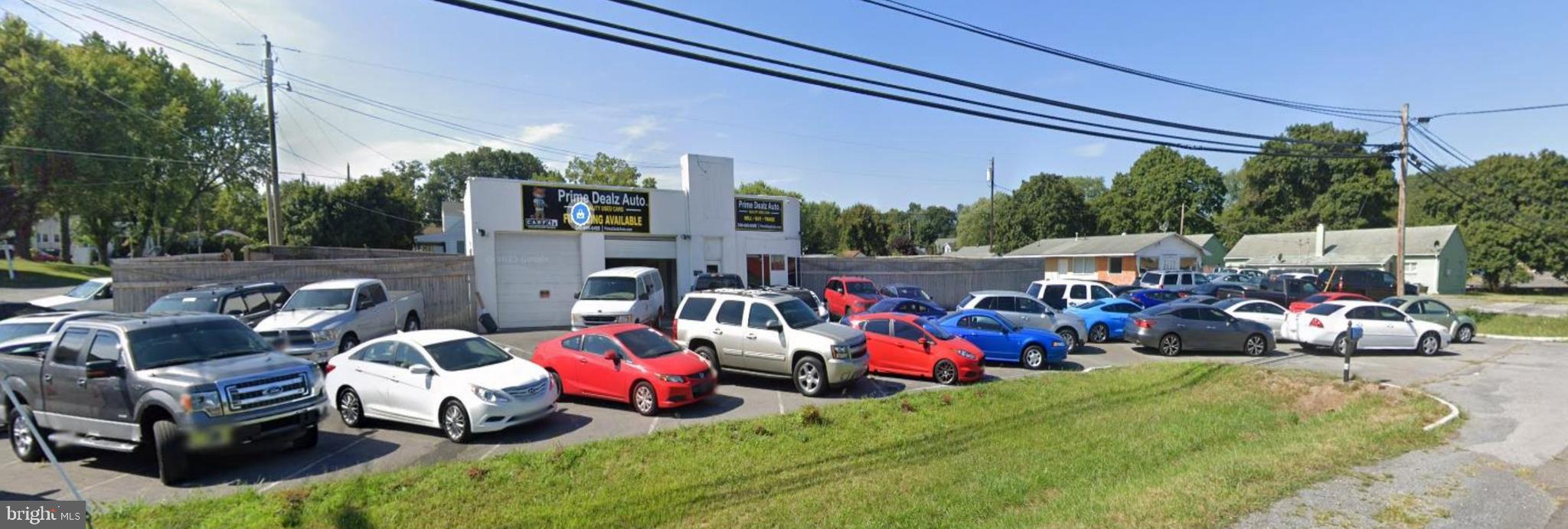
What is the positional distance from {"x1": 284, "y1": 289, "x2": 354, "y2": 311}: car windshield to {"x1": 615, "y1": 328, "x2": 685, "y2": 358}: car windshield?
7.13m

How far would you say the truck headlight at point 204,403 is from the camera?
22.8 feet

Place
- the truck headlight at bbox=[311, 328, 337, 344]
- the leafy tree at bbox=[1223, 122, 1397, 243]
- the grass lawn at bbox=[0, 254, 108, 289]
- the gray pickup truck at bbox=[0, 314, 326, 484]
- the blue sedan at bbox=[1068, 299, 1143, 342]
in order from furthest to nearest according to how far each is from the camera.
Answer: the leafy tree at bbox=[1223, 122, 1397, 243], the grass lawn at bbox=[0, 254, 108, 289], the blue sedan at bbox=[1068, 299, 1143, 342], the truck headlight at bbox=[311, 328, 337, 344], the gray pickup truck at bbox=[0, 314, 326, 484]

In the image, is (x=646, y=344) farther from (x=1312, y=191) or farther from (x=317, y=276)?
(x=1312, y=191)

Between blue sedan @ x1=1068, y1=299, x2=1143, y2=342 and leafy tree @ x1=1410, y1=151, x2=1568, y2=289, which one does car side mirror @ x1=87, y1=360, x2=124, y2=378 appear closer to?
blue sedan @ x1=1068, y1=299, x2=1143, y2=342

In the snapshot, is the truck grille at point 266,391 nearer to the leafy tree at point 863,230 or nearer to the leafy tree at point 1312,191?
the leafy tree at point 863,230

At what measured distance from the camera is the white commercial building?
70.4ft

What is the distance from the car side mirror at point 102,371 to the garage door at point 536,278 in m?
14.4

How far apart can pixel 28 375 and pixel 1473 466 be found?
655 inches

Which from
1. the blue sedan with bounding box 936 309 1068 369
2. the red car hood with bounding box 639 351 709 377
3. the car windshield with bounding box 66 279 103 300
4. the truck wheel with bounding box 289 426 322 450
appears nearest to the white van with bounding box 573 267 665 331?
the red car hood with bounding box 639 351 709 377

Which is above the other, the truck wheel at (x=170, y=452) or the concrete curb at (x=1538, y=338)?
the truck wheel at (x=170, y=452)

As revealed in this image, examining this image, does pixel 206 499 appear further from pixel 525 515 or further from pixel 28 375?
pixel 28 375


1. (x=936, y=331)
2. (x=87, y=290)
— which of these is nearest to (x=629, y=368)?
(x=936, y=331)

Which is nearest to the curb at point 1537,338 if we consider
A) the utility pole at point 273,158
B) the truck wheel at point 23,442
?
the truck wheel at point 23,442
